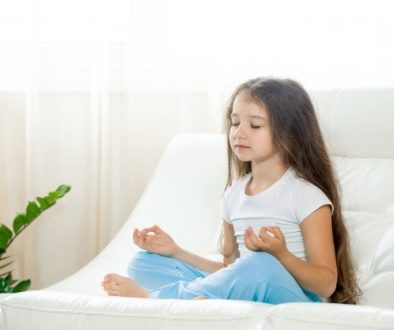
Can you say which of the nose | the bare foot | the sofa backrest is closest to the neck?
the nose

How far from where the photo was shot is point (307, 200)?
1.88 metres

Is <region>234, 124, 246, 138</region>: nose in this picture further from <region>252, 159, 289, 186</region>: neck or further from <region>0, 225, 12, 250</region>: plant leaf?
<region>0, 225, 12, 250</region>: plant leaf

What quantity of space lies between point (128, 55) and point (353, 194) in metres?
1.18

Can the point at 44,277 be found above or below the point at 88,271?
below

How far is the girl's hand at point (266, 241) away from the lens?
5.57 ft

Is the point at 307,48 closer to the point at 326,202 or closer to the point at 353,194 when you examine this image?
the point at 353,194

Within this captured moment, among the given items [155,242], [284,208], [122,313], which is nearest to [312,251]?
[284,208]

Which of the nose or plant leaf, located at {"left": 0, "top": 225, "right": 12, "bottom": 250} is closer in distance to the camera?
the nose

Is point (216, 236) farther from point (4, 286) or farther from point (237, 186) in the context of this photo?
point (4, 286)

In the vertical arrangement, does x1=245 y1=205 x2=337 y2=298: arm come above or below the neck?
below

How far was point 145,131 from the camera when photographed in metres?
3.16

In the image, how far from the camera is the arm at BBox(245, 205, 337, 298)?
1.71m

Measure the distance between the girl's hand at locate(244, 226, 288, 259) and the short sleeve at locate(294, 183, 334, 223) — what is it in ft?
0.57

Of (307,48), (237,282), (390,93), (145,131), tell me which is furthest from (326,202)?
(145,131)
